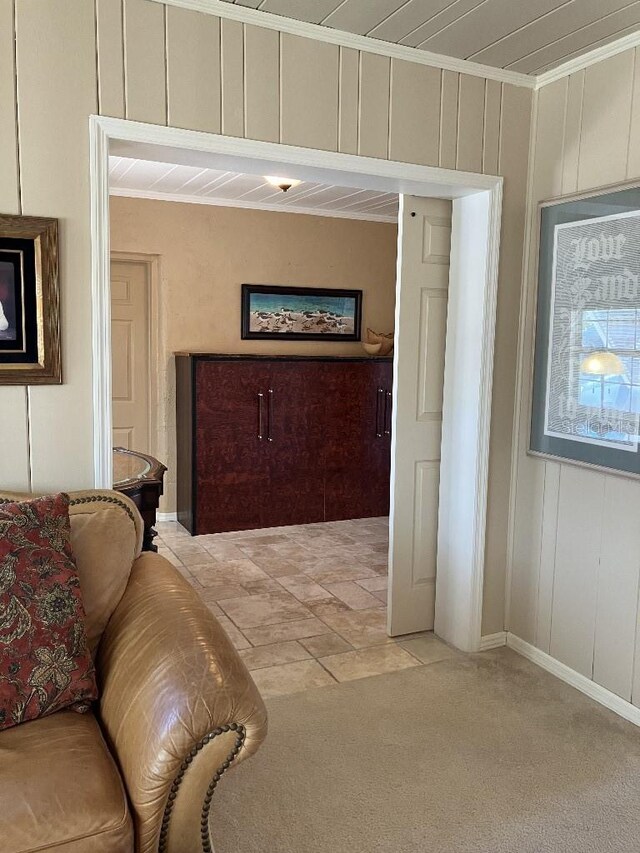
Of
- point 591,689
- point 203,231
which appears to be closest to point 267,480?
point 203,231

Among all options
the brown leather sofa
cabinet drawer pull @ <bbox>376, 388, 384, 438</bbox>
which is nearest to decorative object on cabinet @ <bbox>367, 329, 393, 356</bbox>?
cabinet drawer pull @ <bbox>376, 388, 384, 438</bbox>

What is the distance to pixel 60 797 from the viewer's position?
4.69 ft

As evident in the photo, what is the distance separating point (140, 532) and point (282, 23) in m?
1.85

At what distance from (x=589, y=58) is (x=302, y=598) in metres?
2.95

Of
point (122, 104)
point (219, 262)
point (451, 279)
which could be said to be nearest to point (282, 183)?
point (219, 262)

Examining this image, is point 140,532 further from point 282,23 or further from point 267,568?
Answer: point 267,568

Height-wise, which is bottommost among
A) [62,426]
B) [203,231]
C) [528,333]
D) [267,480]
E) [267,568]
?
[267,568]

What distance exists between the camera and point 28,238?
88.0 inches

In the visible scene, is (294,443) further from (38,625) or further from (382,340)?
(38,625)

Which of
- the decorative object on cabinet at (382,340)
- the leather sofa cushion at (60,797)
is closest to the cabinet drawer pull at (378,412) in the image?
the decorative object on cabinet at (382,340)

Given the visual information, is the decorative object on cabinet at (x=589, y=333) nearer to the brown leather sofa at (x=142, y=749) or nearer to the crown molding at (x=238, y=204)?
the brown leather sofa at (x=142, y=749)

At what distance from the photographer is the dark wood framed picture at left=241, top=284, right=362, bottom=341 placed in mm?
5637

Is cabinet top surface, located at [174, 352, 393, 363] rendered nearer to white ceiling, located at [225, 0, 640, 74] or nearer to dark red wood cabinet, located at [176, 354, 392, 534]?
dark red wood cabinet, located at [176, 354, 392, 534]

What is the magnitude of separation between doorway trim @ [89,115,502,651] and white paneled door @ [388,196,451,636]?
0.07m
